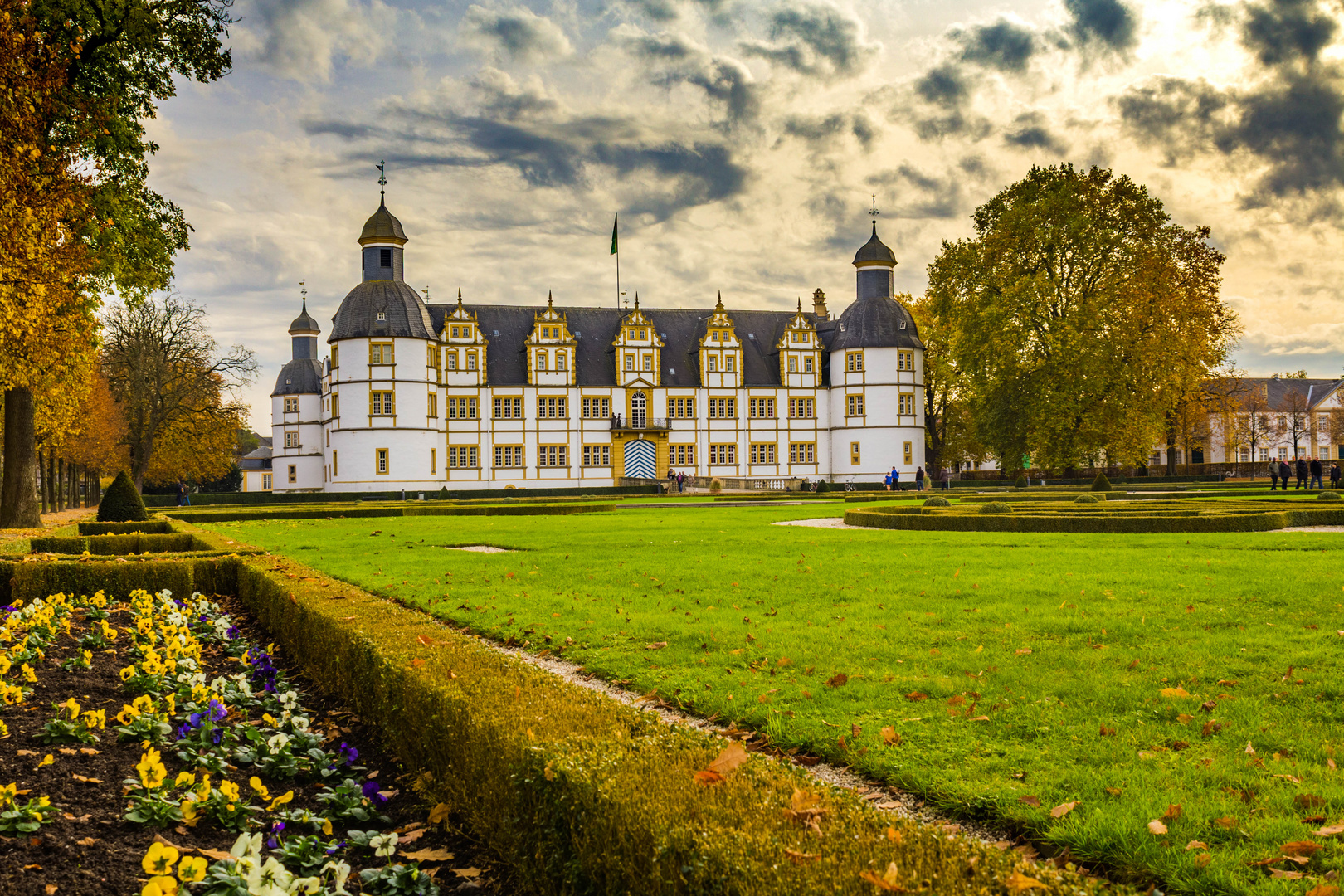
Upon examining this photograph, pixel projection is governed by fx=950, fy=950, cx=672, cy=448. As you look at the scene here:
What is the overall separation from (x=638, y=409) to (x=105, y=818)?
5378 centimetres

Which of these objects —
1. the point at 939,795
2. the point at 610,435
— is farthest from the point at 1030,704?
the point at 610,435

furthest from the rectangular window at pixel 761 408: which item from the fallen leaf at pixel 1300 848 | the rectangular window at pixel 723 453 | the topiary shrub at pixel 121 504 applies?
the fallen leaf at pixel 1300 848

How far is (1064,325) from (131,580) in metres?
38.1

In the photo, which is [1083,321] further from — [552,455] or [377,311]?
[377,311]

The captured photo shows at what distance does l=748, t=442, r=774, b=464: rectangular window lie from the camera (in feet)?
195

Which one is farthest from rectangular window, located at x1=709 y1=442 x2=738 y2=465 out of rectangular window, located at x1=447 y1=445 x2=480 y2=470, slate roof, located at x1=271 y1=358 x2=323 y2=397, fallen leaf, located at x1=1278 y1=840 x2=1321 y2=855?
fallen leaf, located at x1=1278 y1=840 x2=1321 y2=855

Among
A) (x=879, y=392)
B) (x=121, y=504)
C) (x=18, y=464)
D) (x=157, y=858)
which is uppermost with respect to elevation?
(x=879, y=392)

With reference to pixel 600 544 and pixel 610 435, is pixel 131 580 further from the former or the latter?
pixel 610 435

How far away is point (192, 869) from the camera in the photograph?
3.17m

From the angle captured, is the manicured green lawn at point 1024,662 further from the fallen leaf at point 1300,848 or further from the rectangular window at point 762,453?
the rectangular window at point 762,453

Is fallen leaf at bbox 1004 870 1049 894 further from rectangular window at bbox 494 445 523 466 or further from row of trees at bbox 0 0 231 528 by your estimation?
rectangular window at bbox 494 445 523 466

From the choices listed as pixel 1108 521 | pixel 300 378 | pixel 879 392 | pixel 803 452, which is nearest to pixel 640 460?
pixel 803 452

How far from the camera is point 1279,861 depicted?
135 inches

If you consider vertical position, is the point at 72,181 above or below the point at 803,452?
above
